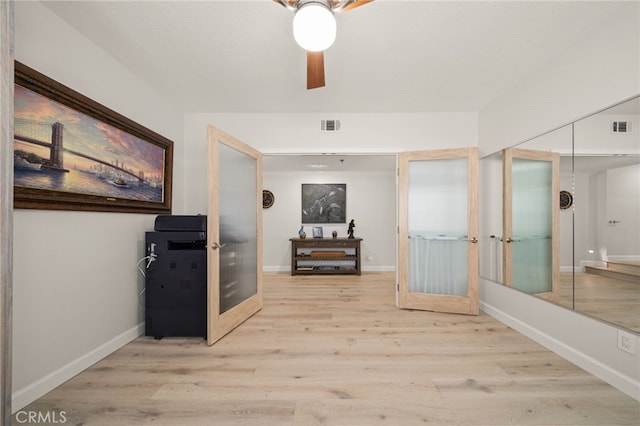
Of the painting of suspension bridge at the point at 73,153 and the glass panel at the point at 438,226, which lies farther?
the glass panel at the point at 438,226

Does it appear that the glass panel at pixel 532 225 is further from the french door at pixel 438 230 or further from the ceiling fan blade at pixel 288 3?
the ceiling fan blade at pixel 288 3

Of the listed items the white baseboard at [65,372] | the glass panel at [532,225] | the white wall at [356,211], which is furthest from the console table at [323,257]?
the white baseboard at [65,372]

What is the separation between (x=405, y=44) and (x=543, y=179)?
1791 mm

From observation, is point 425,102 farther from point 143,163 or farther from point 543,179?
point 143,163

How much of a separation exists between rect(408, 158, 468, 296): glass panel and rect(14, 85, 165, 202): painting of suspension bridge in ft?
10.3

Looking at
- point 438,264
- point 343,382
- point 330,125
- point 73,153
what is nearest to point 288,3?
point 73,153

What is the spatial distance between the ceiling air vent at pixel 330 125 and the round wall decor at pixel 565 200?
8.13 feet

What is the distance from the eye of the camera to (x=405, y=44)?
84.7 inches

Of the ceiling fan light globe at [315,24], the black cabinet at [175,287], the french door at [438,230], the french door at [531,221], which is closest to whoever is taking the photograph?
the ceiling fan light globe at [315,24]

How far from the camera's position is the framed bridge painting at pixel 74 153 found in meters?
1.66

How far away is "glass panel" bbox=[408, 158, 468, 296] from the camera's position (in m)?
→ 3.29

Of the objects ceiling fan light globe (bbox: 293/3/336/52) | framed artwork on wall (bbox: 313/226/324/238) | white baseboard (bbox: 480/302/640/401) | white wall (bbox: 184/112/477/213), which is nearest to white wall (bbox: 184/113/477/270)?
white wall (bbox: 184/112/477/213)

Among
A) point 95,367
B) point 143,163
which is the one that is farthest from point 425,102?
point 95,367

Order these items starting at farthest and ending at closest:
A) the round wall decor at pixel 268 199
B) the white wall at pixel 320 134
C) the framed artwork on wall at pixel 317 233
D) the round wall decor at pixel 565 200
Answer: the round wall decor at pixel 268 199
the framed artwork on wall at pixel 317 233
the white wall at pixel 320 134
the round wall decor at pixel 565 200
